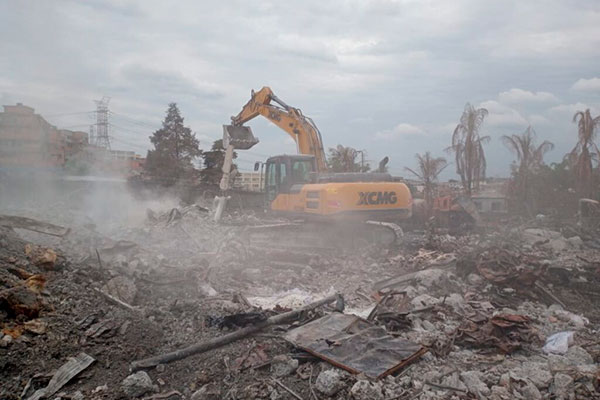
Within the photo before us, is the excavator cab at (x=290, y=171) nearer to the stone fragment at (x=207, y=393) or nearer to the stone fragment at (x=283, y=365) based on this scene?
the stone fragment at (x=283, y=365)

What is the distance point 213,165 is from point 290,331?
2413 centimetres

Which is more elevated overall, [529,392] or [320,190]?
[320,190]

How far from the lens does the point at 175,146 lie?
2852cm

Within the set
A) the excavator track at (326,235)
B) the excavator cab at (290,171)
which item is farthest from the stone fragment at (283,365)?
the excavator cab at (290,171)

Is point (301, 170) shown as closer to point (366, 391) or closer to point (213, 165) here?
point (366, 391)

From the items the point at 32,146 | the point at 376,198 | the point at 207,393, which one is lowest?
the point at 207,393

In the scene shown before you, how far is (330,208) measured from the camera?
10.1m

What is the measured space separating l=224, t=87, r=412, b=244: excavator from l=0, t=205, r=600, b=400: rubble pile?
206 cm

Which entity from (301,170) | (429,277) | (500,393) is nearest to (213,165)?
(301,170)

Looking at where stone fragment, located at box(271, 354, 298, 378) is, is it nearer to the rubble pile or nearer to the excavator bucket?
the rubble pile

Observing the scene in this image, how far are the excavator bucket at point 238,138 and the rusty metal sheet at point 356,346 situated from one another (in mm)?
8537

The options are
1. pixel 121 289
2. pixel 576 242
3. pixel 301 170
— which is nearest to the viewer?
pixel 121 289

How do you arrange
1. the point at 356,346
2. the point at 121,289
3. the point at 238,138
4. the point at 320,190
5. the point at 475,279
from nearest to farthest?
the point at 356,346
the point at 121,289
the point at 475,279
the point at 320,190
the point at 238,138

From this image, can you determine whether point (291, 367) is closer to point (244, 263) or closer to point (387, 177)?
point (244, 263)
